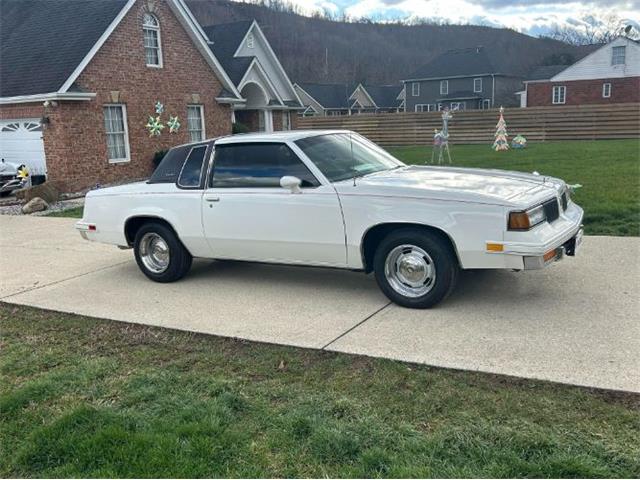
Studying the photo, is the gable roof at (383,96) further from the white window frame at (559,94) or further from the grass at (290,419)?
the grass at (290,419)

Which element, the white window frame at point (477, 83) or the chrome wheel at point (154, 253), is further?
the white window frame at point (477, 83)

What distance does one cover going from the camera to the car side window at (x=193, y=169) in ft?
21.8

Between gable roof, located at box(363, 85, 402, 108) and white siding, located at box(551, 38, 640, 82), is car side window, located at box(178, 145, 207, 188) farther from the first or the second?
gable roof, located at box(363, 85, 402, 108)

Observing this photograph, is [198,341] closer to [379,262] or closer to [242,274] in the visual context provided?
[379,262]

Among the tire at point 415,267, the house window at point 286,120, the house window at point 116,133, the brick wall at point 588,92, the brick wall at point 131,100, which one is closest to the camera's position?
the tire at point 415,267

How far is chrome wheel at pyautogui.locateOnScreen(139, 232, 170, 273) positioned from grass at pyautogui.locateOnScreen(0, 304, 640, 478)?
225 cm

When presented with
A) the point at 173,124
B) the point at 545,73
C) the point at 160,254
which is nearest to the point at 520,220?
the point at 160,254

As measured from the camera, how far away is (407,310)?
5.48m

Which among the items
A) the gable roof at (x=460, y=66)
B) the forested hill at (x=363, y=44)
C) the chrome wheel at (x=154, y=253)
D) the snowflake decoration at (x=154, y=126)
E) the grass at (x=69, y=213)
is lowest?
the grass at (x=69, y=213)

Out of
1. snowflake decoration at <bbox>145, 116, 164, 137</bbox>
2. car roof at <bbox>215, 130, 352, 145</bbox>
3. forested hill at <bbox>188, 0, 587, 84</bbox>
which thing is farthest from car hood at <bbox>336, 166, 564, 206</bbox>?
forested hill at <bbox>188, 0, 587, 84</bbox>

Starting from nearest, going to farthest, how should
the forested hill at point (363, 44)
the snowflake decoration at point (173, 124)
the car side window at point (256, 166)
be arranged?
1. the car side window at point (256, 166)
2. the snowflake decoration at point (173, 124)
3. the forested hill at point (363, 44)

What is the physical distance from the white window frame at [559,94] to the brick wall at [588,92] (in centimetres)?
18

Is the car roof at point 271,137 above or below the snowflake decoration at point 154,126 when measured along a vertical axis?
below

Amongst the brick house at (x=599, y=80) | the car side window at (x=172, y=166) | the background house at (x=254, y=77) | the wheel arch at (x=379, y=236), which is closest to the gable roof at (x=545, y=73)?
the brick house at (x=599, y=80)
